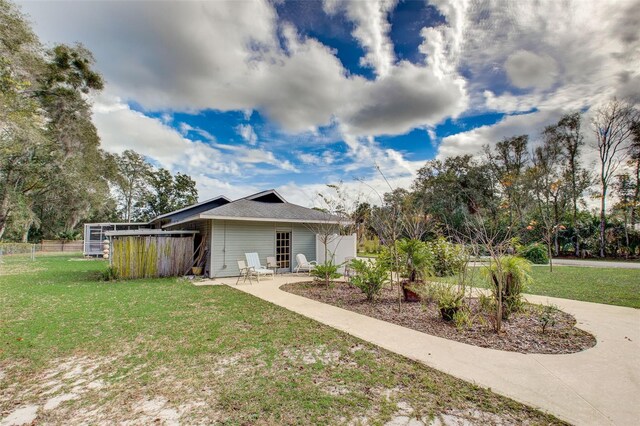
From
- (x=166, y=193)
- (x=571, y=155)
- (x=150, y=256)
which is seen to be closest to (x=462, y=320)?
(x=150, y=256)

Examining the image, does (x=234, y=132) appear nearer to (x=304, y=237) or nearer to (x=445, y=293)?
(x=304, y=237)

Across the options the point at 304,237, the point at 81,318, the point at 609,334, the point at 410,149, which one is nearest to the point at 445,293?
the point at 609,334

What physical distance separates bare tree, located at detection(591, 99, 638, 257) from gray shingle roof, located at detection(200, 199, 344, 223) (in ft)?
72.8

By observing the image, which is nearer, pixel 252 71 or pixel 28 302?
pixel 28 302

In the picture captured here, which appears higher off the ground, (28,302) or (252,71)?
(252,71)

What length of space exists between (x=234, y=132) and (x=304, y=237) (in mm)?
7769

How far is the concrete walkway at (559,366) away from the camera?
111 inches

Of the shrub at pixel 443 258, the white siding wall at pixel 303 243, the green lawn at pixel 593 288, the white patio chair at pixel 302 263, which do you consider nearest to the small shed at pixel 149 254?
the white siding wall at pixel 303 243

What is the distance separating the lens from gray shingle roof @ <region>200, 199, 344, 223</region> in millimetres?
11719

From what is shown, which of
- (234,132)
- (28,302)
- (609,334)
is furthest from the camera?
(234,132)

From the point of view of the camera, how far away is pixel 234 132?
1709cm

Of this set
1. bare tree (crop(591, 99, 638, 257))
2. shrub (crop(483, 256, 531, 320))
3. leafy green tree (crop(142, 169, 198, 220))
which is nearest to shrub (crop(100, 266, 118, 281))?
shrub (crop(483, 256, 531, 320))

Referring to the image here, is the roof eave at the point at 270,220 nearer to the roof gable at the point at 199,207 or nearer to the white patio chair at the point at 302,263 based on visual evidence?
the white patio chair at the point at 302,263

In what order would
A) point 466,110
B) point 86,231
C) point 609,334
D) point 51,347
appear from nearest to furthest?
point 51,347
point 609,334
point 466,110
point 86,231
